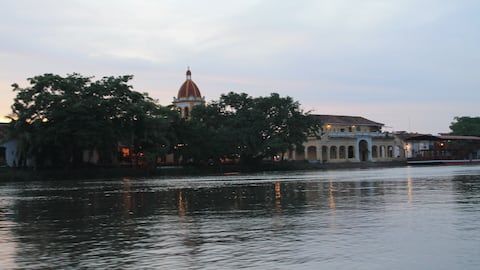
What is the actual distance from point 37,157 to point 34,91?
9.30m

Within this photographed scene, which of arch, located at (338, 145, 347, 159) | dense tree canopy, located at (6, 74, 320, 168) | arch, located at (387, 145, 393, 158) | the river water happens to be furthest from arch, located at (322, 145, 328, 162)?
the river water

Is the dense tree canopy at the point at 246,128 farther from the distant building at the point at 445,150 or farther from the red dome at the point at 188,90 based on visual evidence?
the distant building at the point at 445,150

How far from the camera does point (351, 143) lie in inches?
4692

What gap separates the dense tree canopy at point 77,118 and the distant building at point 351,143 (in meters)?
50.2

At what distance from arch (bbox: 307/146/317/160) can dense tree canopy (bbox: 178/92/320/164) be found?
1054 inches

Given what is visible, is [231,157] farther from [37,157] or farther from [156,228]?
[156,228]

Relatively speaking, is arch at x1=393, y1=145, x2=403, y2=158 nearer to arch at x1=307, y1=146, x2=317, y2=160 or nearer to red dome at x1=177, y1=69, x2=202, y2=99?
arch at x1=307, y1=146, x2=317, y2=160

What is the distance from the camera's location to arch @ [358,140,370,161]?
12182cm

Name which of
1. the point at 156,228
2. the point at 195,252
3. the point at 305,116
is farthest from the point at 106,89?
the point at 195,252

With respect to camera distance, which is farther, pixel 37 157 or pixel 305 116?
pixel 305 116

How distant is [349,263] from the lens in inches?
398

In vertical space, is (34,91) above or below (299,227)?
above

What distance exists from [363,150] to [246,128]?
47.0 meters

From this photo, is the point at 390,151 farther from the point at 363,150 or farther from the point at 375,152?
Answer: the point at 363,150
